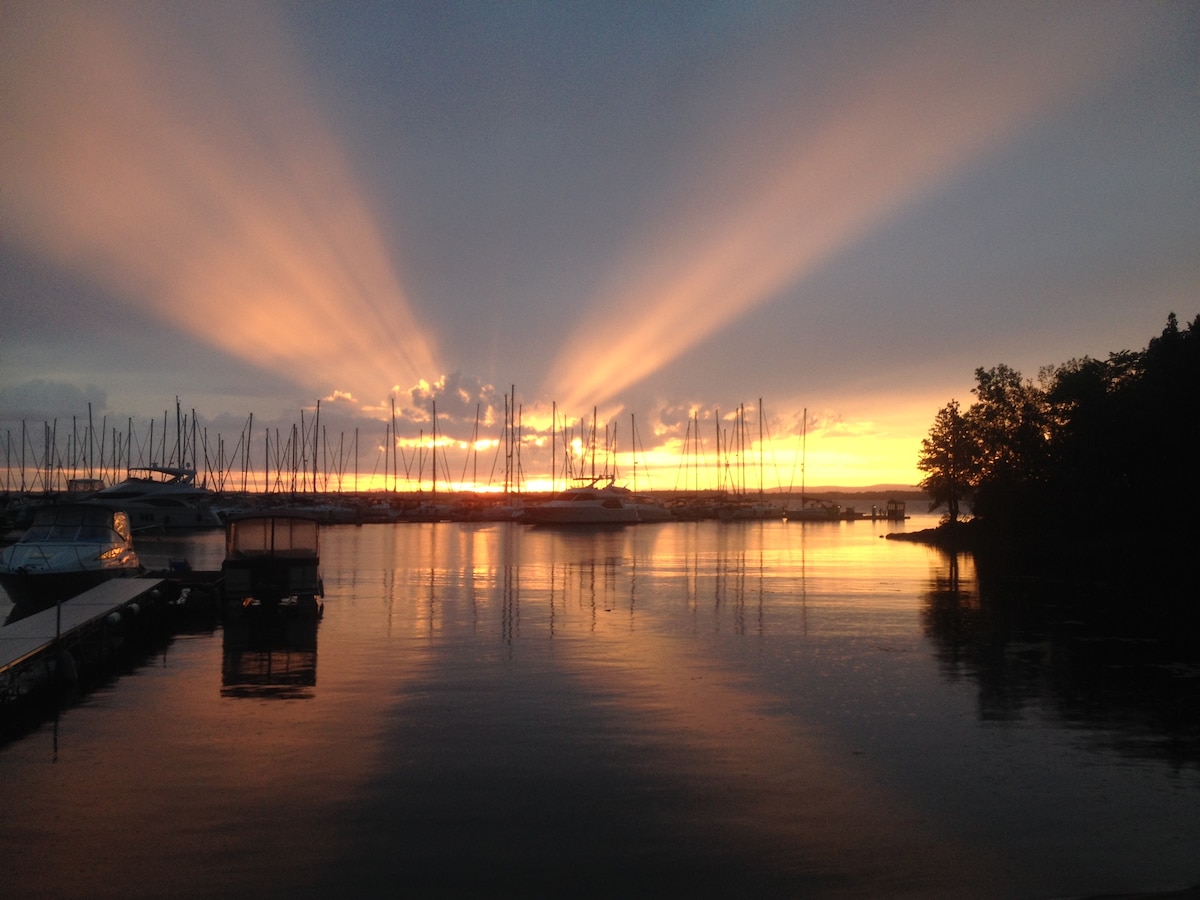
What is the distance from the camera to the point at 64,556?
29.6m

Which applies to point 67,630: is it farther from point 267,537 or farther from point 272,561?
point 267,537

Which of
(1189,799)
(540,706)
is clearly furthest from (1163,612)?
(540,706)

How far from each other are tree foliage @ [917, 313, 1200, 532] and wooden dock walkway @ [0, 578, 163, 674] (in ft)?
155

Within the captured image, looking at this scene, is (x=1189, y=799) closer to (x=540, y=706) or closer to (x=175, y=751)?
(x=540, y=706)

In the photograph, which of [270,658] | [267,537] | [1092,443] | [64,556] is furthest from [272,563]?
[1092,443]

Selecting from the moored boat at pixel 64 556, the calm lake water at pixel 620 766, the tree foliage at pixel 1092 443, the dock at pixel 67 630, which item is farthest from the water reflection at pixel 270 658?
the tree foliage at pixel 1092 443

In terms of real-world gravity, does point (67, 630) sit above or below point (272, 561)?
below

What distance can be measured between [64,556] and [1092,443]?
163 feet

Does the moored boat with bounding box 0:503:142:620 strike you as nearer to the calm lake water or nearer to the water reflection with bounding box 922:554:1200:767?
the calm lake water

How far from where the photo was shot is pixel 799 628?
87.8 feet

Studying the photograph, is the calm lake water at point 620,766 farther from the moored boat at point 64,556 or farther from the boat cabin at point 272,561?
the moored boat at point 64,556

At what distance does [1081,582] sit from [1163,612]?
1123cm

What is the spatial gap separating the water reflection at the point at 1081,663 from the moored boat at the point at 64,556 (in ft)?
80.0

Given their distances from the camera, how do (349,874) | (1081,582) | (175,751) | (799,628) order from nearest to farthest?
(349,874) → (175,751) → (799,628) → (1081,582)
